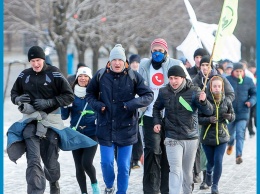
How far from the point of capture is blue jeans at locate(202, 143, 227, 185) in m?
9.93

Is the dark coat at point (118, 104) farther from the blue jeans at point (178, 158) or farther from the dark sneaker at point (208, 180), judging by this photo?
the dark sneaker at point (208, 180)

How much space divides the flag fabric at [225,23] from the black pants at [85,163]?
1890 millimetres

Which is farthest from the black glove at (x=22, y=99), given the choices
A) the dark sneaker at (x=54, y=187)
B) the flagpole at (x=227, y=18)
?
the flagpole at (x=227, y=18)

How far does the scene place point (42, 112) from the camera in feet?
27.1

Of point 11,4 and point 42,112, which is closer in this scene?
point 42,112

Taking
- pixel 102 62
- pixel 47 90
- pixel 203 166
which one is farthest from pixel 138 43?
pixel 102 62

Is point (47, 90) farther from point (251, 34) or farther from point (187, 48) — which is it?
point (251, 34)

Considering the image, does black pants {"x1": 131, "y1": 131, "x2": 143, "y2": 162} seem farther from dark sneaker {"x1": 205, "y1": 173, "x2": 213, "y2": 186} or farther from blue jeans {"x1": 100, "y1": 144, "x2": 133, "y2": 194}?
blue jeans {"x1": 100, "y1": 144, "x2": 133, "y2": 194}

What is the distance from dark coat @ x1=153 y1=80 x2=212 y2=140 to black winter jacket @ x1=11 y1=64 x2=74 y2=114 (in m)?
1.09

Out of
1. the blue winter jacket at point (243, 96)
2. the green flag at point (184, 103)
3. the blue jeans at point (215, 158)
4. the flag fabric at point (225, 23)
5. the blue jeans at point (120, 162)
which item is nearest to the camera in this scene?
the green flag at point (184, 103)

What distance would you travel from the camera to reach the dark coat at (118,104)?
8.59 meters

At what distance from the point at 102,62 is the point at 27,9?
31697 millimetres

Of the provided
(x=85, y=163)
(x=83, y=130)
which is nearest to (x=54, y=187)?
(x=85, y=163)

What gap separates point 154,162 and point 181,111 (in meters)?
1.02
